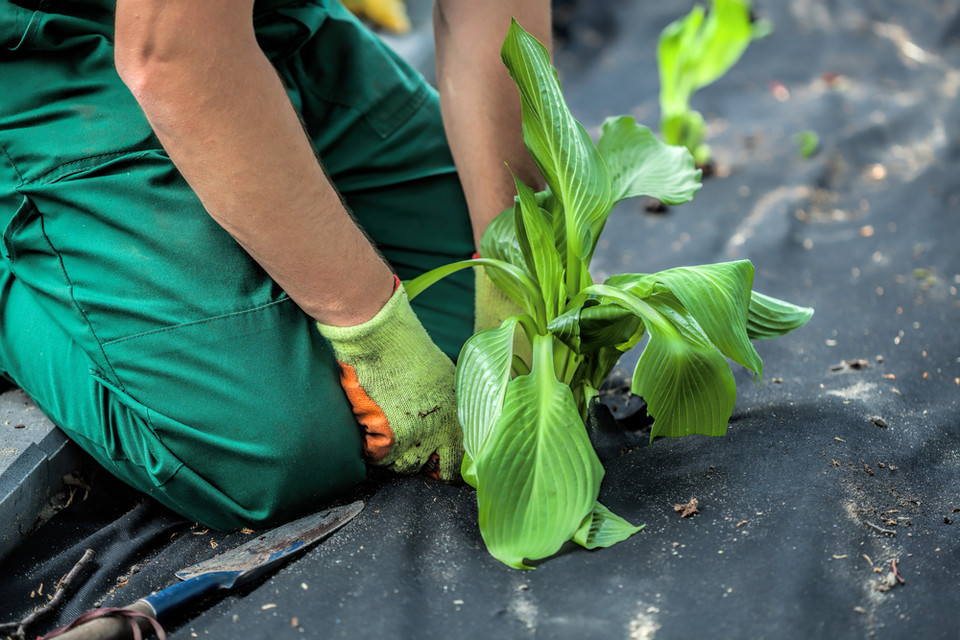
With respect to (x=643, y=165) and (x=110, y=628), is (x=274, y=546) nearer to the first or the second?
(x=110, y=628)

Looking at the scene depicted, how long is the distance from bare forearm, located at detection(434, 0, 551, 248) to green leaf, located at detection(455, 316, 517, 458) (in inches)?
11.6

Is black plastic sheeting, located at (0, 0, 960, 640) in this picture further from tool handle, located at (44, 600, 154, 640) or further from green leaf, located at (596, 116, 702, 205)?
green leaf, located at (596, 116, 702, 205)

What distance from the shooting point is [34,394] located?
1025mm

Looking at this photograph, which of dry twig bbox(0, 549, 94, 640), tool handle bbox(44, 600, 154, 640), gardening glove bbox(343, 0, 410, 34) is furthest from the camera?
gardening glove bbox(343, 0, 410, 34)

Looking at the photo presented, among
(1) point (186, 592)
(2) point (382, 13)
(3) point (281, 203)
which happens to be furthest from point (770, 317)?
(2) point (382, 13)

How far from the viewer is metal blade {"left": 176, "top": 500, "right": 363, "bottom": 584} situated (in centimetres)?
83

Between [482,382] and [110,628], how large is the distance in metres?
0.43

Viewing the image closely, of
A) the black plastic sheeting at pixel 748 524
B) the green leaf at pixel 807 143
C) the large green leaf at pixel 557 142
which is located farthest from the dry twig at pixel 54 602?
the green leaf at pixel 807 143

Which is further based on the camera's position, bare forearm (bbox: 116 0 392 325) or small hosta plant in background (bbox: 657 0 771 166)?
small hosta plant in background (bbox: 657 0 771 166)

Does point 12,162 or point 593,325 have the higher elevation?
point 12,162

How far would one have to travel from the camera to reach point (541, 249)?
928mm

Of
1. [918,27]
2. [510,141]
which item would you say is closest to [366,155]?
[510,141]

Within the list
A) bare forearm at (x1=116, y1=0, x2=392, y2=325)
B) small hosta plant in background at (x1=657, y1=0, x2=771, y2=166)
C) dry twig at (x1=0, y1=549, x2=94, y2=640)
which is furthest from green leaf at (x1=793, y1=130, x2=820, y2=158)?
dry twig at (x1=0, y1=549, x2=94, y2=640)

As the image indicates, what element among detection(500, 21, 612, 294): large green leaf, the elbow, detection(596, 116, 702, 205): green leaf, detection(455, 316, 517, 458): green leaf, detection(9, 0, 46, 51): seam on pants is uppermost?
detection(9, 0, 46, 51): seam on pants
